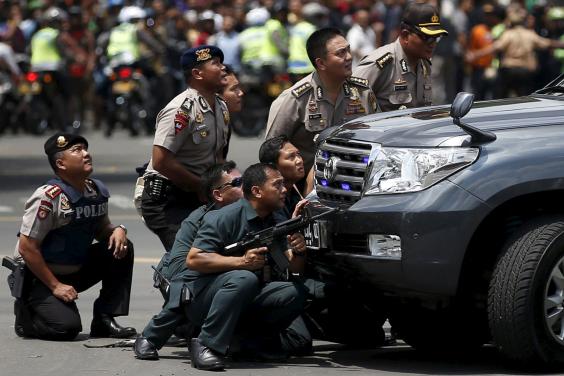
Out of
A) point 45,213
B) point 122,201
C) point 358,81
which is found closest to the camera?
point 45,213

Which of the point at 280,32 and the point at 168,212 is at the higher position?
the point at 280,32

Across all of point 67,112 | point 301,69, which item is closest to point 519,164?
point 301,69

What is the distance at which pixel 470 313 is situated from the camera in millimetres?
7645

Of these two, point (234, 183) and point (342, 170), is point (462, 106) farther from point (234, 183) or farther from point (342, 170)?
point (234, 183)

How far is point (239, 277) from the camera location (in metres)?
7.50

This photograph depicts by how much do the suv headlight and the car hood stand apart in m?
0.05

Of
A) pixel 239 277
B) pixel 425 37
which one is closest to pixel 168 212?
pixel 239 277

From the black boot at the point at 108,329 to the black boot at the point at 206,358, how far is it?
1.05 meters

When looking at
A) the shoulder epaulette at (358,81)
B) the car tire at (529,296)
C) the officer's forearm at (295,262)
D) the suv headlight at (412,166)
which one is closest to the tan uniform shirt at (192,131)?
the shoulder epaulette at (358,81)

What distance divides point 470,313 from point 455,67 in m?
18.1

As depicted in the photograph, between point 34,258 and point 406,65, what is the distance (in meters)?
2.57

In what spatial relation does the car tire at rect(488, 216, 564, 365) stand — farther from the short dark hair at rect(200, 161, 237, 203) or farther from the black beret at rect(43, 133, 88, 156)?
the black beret at rect(43, 133, 88, 156)

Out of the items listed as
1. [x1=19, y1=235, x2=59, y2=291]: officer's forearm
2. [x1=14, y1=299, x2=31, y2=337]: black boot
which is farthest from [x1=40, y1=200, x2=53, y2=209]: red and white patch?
[x1=14, y1=299, x2=31, y2=337]: black boot

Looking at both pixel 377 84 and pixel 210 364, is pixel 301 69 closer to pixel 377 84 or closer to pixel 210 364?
pixel 377 84
